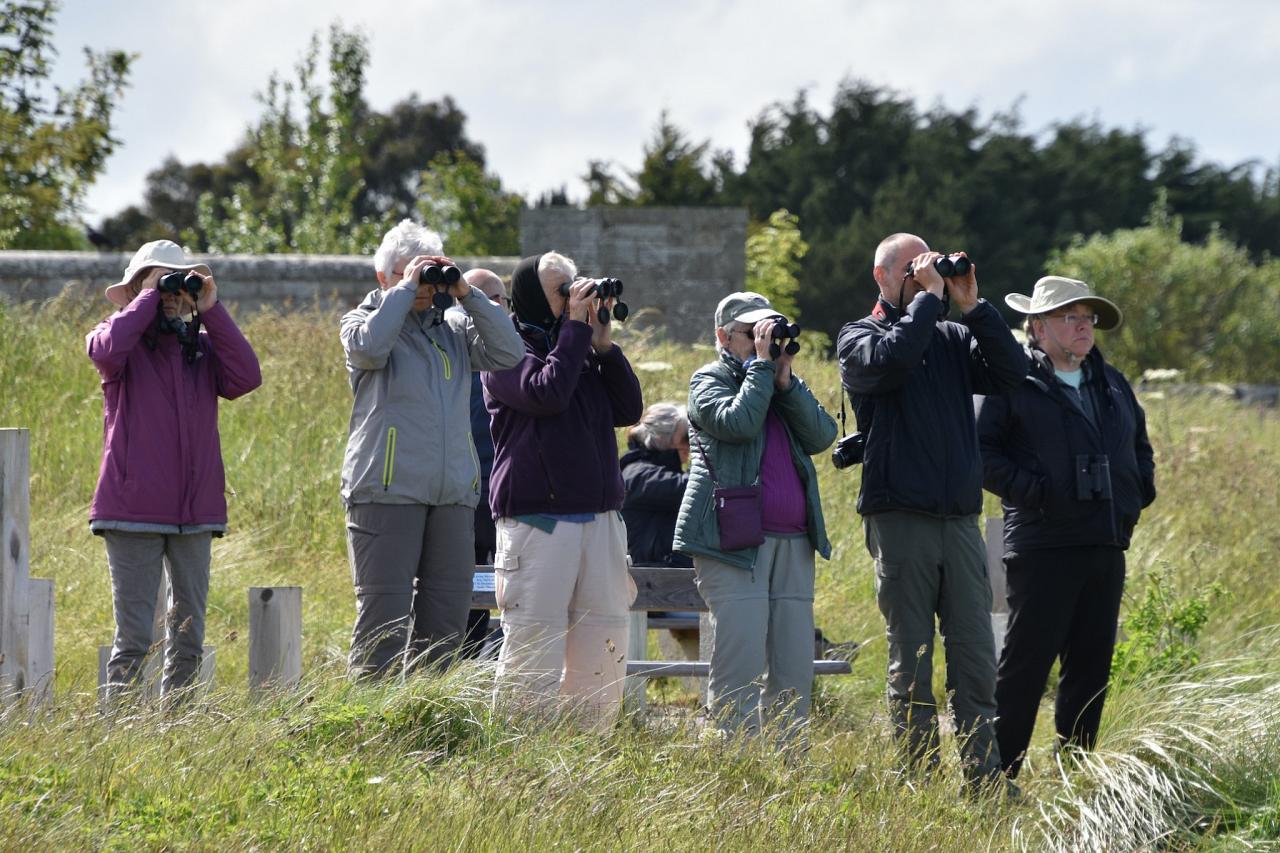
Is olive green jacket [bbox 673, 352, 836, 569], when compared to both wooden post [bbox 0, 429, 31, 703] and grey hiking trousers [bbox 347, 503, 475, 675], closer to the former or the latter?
grey hiking trousers [bbox 347, 503, 475, 675]

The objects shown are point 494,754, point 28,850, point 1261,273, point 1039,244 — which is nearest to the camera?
point 28,850

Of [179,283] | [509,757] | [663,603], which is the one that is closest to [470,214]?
[663,603]

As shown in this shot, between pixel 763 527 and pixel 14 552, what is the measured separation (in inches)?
98.9

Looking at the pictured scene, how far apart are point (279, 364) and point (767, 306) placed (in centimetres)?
570

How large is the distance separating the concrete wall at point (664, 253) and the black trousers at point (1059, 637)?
354 inches

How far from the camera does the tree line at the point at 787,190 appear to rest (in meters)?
15.6

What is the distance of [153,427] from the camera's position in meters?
5.34

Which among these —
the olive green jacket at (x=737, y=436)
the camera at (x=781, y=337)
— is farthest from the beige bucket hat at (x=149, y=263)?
the camera at (x=781, y=337)

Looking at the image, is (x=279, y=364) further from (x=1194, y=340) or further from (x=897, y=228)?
(x=897, y=228)

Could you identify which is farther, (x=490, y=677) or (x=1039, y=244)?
(x=1039, y=244)

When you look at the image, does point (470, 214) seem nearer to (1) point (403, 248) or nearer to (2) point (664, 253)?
(2) point (664, 253)

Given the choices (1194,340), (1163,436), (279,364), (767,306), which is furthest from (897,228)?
(767,306)

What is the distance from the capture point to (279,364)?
35.3 ft

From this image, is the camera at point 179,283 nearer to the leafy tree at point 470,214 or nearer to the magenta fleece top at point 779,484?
the magenta fleece top at point 779,484
